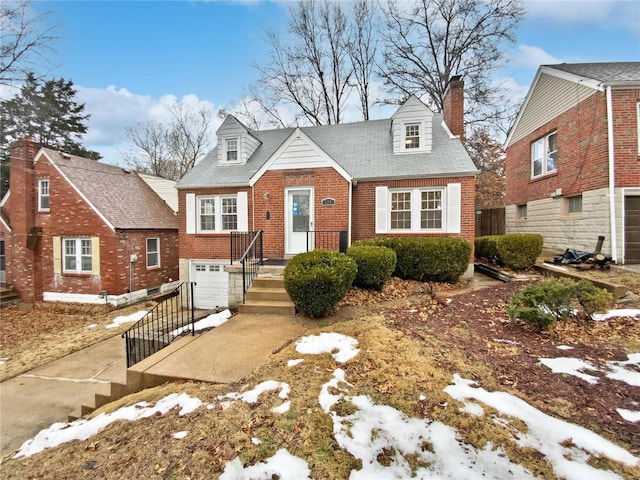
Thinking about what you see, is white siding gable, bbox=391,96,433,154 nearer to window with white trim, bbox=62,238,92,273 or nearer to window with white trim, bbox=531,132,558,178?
window with white trim, bbox=531,132,558,178

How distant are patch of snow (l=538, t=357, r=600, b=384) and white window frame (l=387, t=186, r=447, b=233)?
A: 642cm

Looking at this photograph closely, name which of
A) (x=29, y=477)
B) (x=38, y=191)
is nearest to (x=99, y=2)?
Answer: (x=38, y=191)

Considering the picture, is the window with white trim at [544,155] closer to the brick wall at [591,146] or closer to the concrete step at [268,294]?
the brick wall at [591,146]

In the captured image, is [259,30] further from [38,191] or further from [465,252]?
[465,252]

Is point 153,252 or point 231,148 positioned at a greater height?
point 231,148

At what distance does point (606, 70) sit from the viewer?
9.95 metres

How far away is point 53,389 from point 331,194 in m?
8.49

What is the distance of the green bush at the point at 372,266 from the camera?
6898 mm

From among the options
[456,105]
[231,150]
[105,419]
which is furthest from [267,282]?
[456,105]

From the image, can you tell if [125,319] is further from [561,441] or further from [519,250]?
[519,250]

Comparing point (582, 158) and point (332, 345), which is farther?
point (582, 158)

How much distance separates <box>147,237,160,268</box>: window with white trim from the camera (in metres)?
14.1

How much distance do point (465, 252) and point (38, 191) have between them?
1829 centimetres

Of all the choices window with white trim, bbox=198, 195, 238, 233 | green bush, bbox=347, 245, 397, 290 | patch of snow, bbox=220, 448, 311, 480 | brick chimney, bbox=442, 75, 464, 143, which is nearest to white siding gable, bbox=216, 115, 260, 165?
window with white trim, bbox=198, 195, 238, 233
